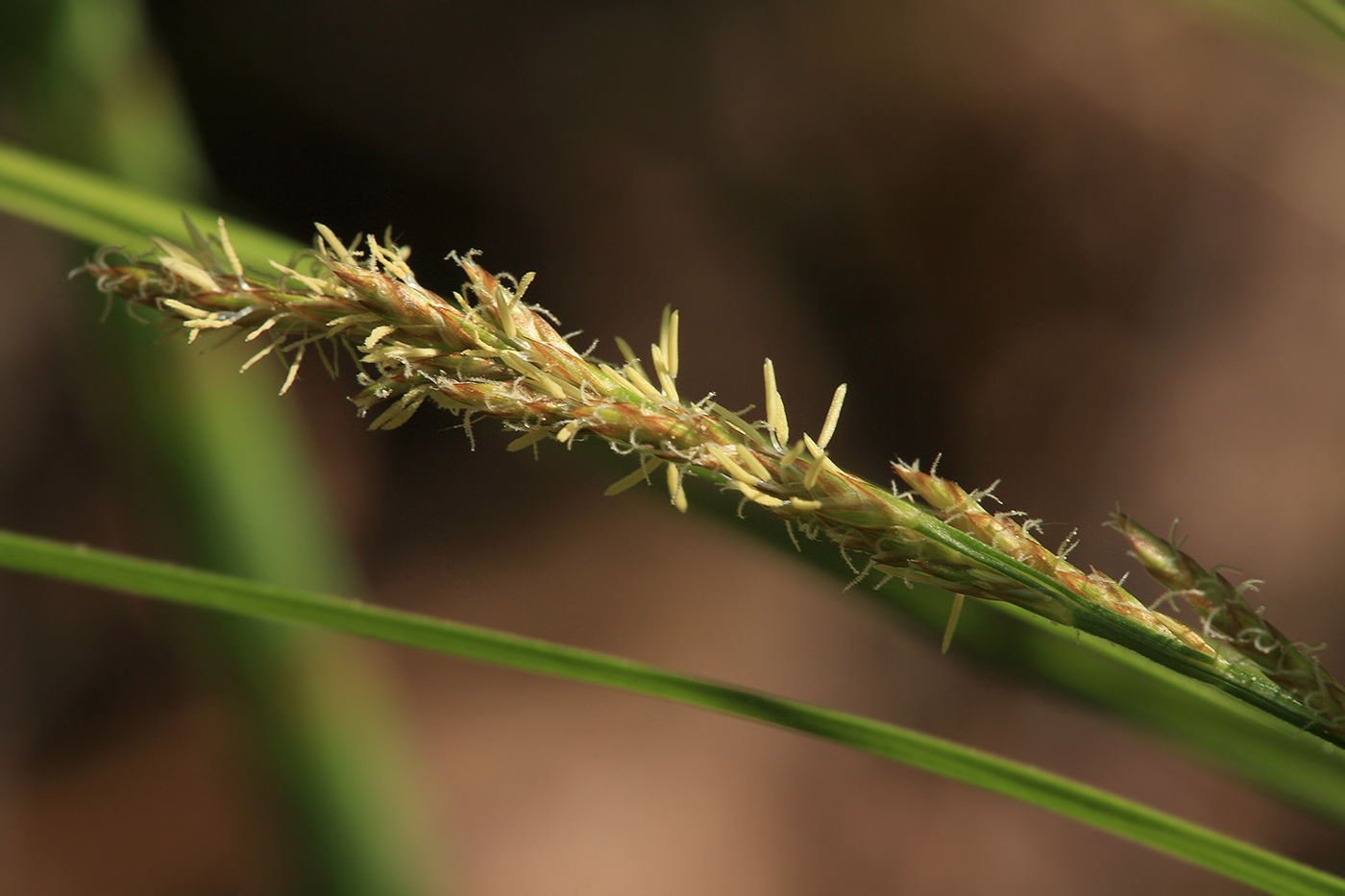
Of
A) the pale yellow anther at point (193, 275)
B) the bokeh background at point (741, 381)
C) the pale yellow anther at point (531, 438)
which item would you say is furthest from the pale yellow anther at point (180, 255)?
the bokeh background at point (741, 381)

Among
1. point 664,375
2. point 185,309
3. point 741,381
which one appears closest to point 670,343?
point 664,375

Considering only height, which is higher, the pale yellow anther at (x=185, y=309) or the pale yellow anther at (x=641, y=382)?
the pale yellow anther at (x=641, y=382)

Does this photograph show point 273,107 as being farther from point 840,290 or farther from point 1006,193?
point 1006,193

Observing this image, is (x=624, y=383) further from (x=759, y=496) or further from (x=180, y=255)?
(x=180, y=255)

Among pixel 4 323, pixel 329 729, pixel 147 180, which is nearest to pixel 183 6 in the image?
pixel 4 323

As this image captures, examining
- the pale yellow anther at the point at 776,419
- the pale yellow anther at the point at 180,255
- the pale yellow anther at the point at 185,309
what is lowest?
the pale yellow anther at the point at 185,309

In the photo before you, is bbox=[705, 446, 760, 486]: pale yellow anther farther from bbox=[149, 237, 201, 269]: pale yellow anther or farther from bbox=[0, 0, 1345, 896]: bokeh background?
bbox=[0, 0, 1345, 896]: bokeh background

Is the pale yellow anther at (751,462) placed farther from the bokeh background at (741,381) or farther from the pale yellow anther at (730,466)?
the bokeh background at (741,381)
